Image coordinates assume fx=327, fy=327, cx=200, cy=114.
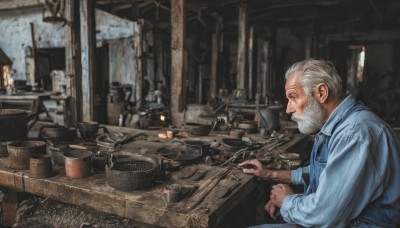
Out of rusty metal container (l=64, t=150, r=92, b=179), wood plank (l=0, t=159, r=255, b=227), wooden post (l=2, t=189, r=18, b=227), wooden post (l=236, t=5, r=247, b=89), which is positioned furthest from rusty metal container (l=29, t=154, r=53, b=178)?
wooden post (l=236, t=5, r=247, b=89)

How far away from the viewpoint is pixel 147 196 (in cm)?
261

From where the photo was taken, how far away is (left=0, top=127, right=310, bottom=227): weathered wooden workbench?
2.35 m

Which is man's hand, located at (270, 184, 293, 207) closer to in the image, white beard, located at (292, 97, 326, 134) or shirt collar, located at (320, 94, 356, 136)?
white beard, located at (292, 97, 326, 134)

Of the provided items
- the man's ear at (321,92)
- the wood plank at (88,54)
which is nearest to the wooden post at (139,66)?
the wood plank at (88,54)

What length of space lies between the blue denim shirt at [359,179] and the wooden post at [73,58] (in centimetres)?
485

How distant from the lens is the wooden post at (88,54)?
5.74 metres

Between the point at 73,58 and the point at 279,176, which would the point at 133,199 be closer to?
the point at 279,176

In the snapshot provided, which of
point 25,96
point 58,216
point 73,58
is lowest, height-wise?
point 58,216

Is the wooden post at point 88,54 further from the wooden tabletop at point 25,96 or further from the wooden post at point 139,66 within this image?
the wooden post at point 139,66

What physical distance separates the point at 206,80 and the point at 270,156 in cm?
1179

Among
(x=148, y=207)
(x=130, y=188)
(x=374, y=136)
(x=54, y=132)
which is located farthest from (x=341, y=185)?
(x=54, y=132)

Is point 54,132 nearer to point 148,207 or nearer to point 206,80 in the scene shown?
point 148,207

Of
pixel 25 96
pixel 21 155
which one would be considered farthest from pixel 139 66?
pixel 21 155

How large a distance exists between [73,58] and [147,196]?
13.0 ft
